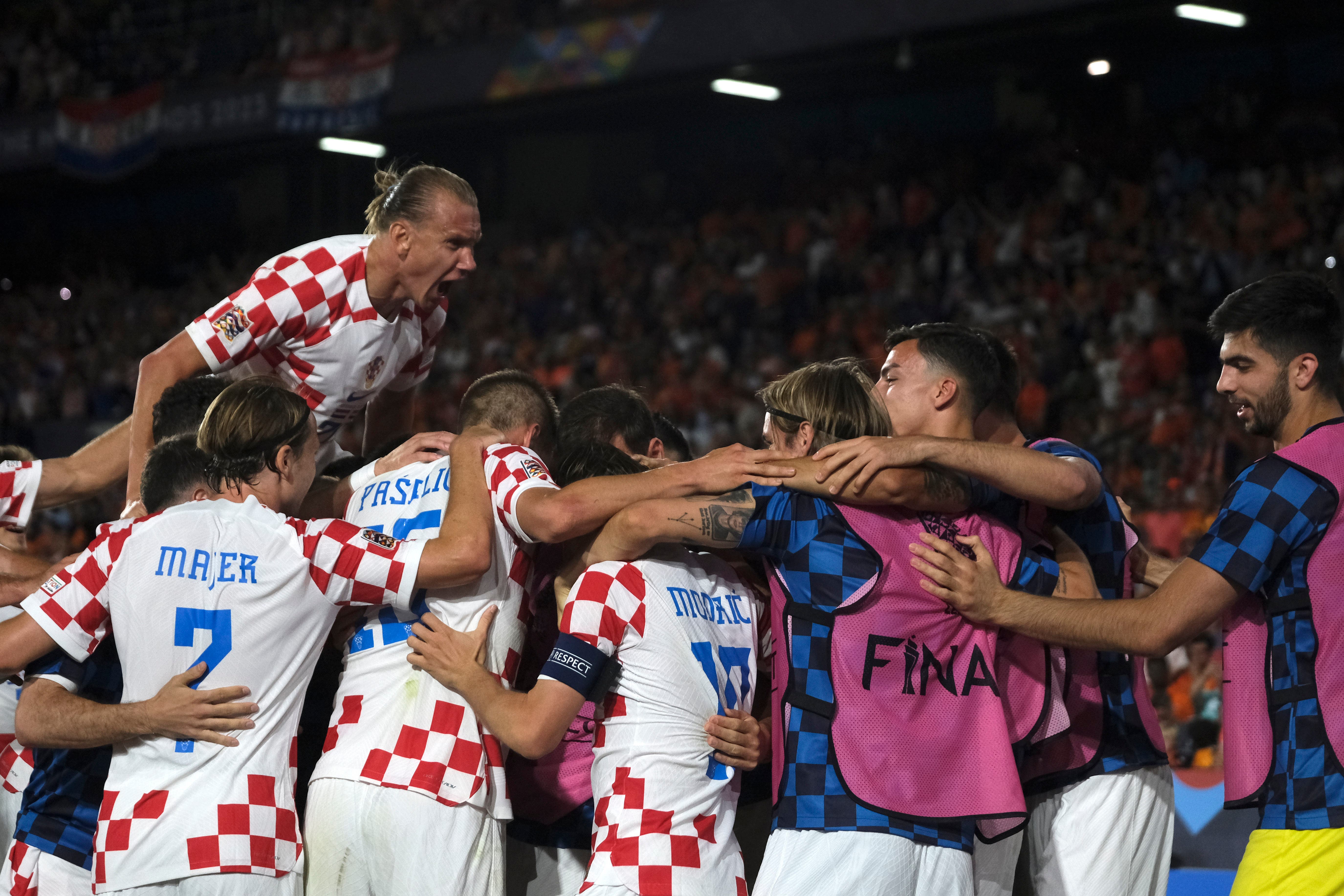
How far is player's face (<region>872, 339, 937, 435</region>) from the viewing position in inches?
144

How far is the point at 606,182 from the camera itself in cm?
2112

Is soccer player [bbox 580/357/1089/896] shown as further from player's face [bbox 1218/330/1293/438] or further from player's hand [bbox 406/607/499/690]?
player's face [bbox 1218/330/1293/438]

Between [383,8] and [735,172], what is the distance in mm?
5726

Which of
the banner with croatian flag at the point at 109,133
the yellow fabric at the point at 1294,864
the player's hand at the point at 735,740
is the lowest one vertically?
the yellow fabric at the point at 1294,864

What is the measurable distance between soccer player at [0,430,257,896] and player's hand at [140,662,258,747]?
59 mm

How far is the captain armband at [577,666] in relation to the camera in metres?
3.27

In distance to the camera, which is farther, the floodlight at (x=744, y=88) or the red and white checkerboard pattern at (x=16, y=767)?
the floodlight at (x=744, y=88)

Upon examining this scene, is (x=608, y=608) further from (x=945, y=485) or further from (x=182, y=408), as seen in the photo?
(x=182, y=408)

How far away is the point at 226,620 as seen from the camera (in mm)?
3264

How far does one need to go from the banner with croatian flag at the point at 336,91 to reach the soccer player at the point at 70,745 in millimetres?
15738

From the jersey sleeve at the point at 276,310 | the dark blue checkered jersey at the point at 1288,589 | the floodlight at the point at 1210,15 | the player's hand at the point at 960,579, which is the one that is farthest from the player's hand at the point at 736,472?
the floodlight at the point at 1210,15

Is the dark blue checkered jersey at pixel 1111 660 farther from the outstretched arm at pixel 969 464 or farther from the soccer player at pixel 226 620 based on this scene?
the soccer player at pixel 226 620

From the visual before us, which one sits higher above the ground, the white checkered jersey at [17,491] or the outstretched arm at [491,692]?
the white checkered jersey at [17,491]

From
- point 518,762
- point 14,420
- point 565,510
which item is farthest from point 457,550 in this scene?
point 14,420
